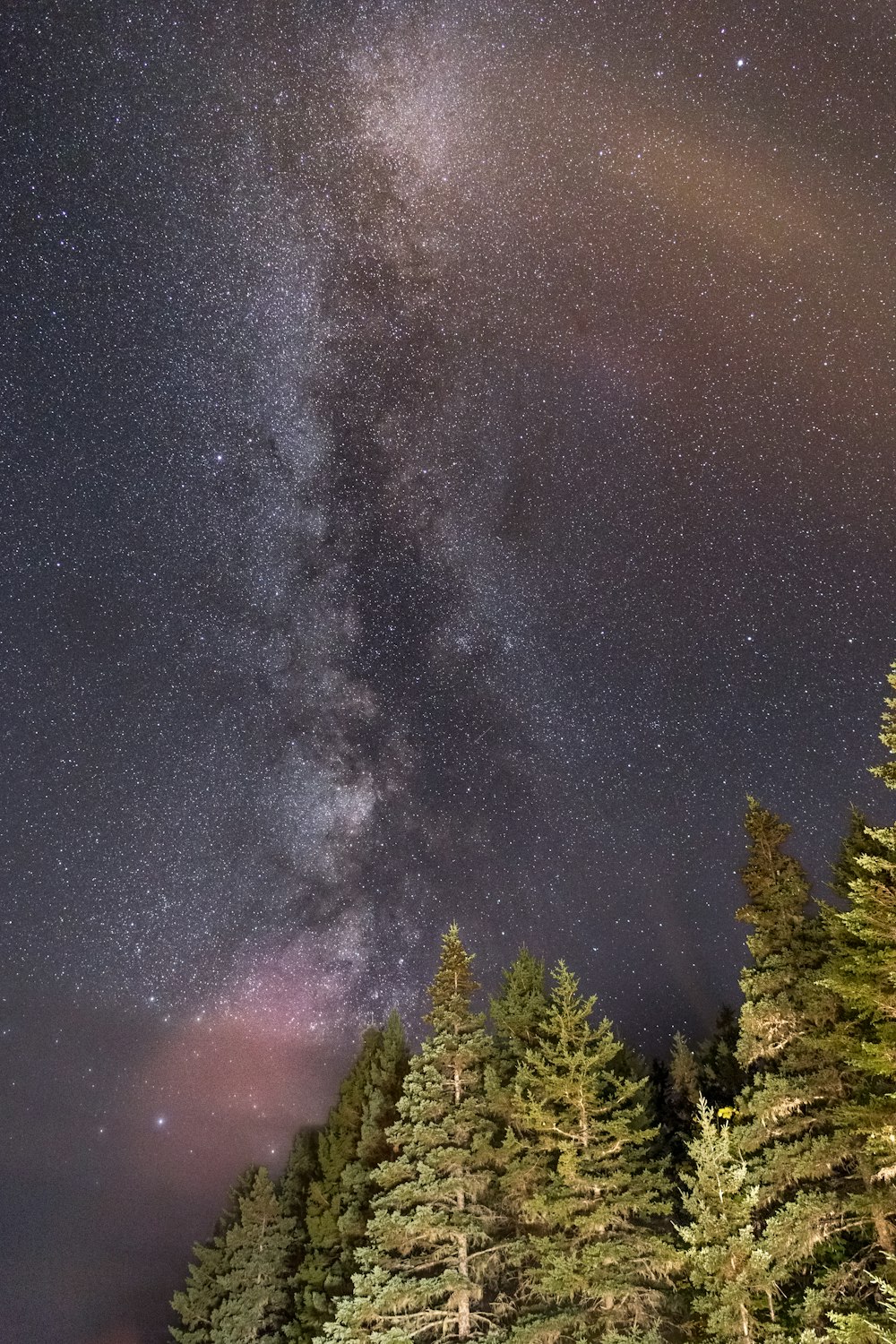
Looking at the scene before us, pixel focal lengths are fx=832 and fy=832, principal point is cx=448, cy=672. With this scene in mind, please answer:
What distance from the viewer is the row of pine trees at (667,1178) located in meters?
17.0

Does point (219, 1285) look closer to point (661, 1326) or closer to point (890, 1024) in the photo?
point (661, 1326)

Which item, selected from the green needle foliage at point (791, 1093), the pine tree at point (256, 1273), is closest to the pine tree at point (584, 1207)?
the green needle foliage at point (791, 1093)

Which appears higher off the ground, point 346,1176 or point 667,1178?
point 346,1176

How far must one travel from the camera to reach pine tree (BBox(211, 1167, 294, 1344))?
37062 mm

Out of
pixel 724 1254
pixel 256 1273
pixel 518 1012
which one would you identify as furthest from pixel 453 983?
pixel 256 1273

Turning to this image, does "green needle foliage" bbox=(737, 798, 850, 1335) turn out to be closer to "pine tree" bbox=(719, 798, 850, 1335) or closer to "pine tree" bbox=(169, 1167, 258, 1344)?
"pine tree" bbox=(719, 798, 850, 1335)

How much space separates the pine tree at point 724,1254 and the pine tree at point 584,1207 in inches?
77.5

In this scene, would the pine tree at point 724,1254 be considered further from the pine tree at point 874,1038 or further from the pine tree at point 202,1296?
the pine tree at point 202,1296

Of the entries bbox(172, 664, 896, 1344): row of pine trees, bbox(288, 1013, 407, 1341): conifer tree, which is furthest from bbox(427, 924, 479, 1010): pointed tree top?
bbox(288, 1013, 407, 1341): conifer tree

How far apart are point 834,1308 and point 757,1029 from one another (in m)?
5.53

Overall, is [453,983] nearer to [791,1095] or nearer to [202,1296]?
[791,1095]

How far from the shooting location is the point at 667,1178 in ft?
75.1

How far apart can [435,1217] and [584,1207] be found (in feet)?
13.4

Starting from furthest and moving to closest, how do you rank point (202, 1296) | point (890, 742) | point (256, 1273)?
point (202, 1296) < point (256, 1273) < point (890, 742)
